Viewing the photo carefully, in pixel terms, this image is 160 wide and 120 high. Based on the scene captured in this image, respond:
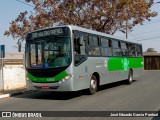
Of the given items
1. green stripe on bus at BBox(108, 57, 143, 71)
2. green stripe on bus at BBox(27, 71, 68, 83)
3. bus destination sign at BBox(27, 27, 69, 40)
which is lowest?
green stripe on bus at BBox(27, 71, 68, 83)

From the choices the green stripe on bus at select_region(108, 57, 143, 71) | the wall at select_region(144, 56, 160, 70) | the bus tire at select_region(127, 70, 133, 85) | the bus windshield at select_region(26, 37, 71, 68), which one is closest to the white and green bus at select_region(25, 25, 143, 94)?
the bus windshield at select_region(26, 37, 71, 68)

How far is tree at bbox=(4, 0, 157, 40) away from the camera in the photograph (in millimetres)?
28703

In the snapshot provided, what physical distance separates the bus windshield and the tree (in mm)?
14779

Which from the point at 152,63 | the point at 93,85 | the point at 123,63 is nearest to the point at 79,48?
the point at 93,85

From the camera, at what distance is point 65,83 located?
43.8ft

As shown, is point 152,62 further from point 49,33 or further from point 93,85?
point 49,33

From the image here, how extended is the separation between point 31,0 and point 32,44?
17.4m

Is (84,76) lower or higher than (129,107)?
higher

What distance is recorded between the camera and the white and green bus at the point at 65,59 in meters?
13.4

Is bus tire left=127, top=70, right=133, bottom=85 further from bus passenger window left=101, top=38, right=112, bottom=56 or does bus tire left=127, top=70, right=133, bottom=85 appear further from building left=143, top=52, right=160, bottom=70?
building left=143, top=52, right=160, bottom=70

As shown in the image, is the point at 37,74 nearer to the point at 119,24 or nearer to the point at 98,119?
the point at 98,119

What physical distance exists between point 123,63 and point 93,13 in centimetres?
951

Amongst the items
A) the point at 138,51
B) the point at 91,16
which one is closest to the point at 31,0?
the point at 91,16

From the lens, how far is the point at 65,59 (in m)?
13.5
